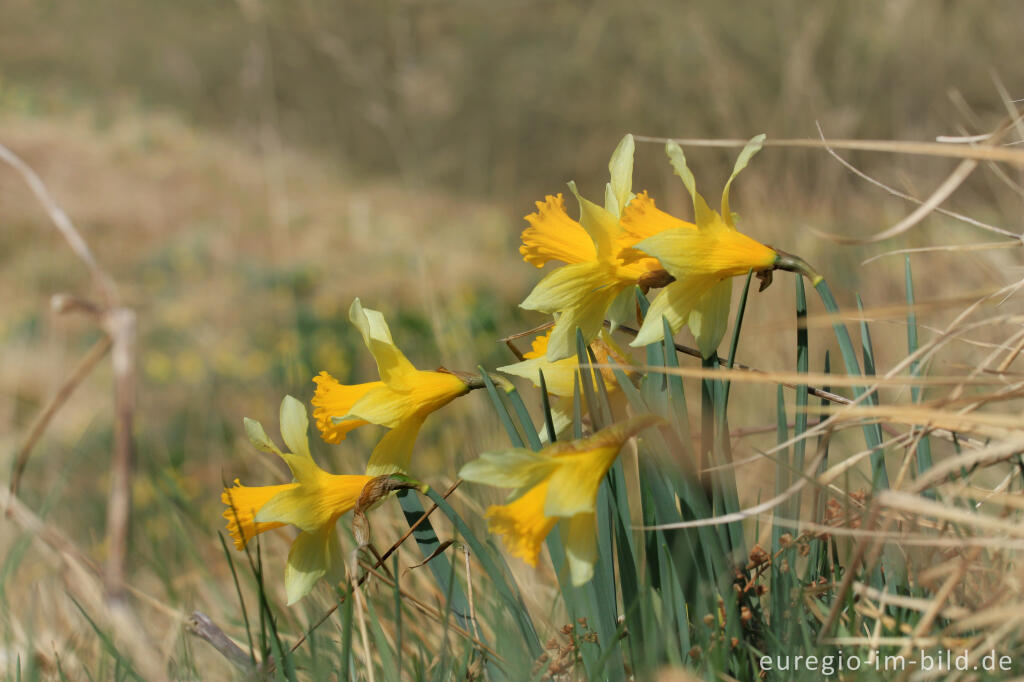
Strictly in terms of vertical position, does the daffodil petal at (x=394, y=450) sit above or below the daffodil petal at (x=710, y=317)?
below

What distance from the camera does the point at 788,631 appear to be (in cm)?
56

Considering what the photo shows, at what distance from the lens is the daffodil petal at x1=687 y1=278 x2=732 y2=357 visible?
58 cm

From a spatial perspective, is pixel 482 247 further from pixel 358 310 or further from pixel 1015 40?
pixel 358 310

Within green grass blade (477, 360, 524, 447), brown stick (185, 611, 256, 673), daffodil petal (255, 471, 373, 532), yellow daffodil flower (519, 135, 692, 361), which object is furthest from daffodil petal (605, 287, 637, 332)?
brown stick (185, 611, 256, 673)

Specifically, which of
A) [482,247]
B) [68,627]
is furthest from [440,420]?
[482,247]

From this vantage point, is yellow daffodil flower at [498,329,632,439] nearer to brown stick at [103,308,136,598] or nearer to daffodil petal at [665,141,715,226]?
daffodil petal at [665,141,715,226]

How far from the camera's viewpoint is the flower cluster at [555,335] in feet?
1.84

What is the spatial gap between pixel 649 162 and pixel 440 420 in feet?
7.00

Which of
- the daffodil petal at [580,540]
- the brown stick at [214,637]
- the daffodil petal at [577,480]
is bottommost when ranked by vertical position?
the brown stick at [214,637]

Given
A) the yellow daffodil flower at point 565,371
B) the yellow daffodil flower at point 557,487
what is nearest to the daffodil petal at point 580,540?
the yellow daffodil flower at point 557,487

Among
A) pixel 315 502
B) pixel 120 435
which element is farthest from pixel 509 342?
pixel 120 435

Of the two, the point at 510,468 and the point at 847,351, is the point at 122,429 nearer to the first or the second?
the point at 510,468

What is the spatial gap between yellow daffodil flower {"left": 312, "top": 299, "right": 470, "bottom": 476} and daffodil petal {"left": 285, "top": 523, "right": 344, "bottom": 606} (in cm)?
6

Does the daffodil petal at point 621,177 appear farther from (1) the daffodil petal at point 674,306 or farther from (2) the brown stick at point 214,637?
(2) the brown stick at point 214,637
